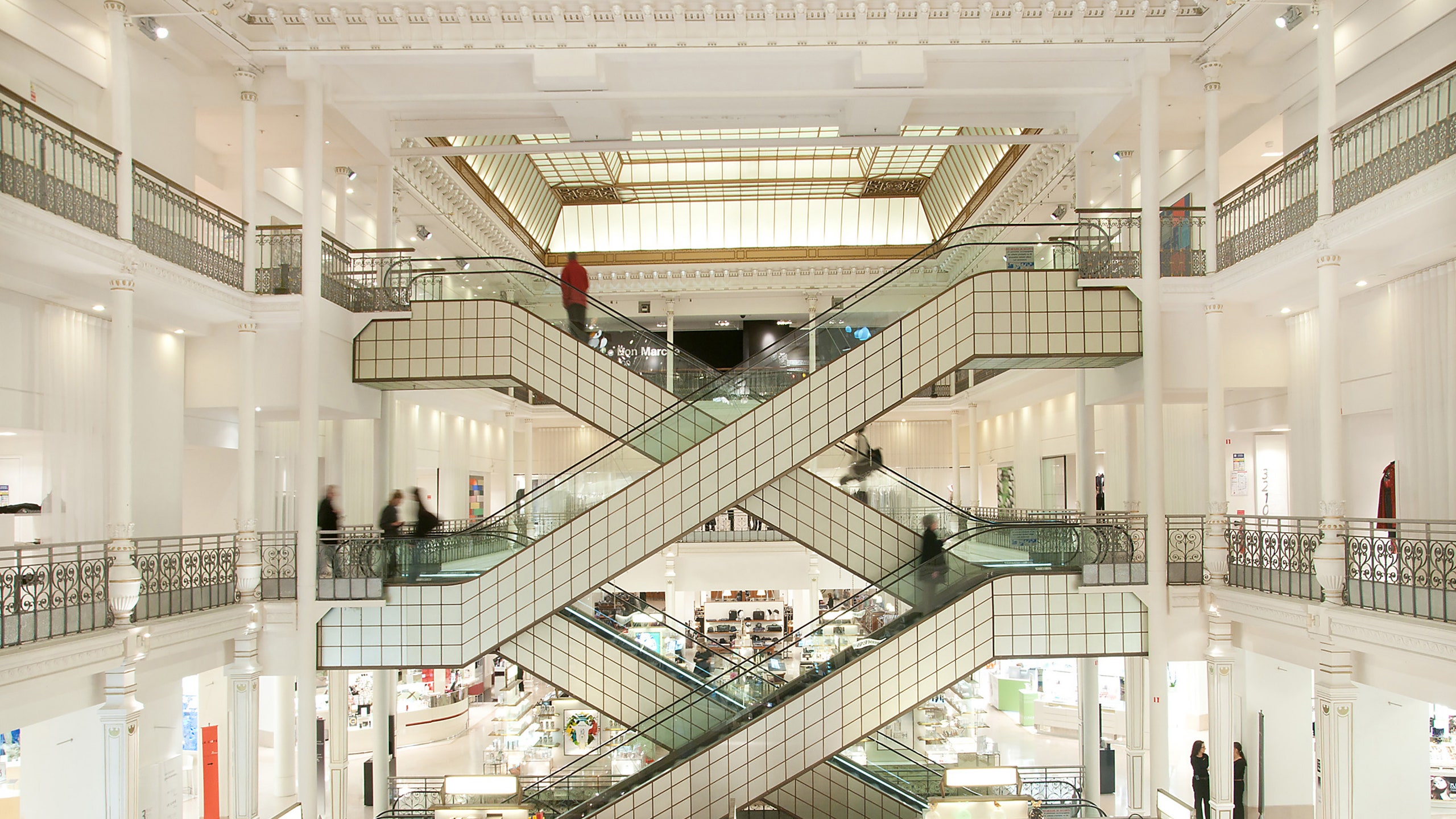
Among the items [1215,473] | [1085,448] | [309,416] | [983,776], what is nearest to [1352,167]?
[1215,473]

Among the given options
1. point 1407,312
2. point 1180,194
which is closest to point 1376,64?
point 1407,312

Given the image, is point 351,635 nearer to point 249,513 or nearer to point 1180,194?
point 249,513

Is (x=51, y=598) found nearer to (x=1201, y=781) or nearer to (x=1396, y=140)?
(x=1396, y=140)

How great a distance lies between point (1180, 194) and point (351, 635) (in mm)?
15353

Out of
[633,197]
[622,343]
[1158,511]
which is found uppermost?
[633,197]

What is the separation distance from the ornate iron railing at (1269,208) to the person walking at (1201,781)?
23.0ft

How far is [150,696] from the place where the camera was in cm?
1073

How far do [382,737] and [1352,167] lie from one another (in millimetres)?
15152

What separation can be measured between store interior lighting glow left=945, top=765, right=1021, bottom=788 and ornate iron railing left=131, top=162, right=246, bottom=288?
448 inches

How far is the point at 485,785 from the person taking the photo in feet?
41.9

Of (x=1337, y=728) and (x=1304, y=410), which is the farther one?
(x=1304, y=410)

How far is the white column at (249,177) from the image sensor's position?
11.7 metres

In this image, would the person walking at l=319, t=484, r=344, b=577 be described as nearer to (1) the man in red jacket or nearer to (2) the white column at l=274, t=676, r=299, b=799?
(1) the man in red jacket

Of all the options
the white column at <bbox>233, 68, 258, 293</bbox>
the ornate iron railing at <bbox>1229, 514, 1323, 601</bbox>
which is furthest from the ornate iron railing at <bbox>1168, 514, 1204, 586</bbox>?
the white column at <bbox>233, 68, 258, 293</bbox>
